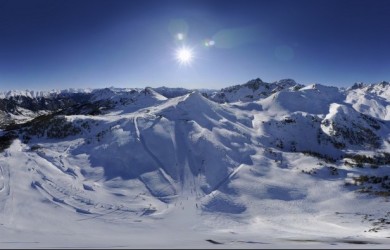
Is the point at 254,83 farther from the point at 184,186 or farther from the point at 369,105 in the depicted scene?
the point at 184,186

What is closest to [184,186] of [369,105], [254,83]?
[369,105]

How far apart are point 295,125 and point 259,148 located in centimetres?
2846

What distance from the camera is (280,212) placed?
3744cm

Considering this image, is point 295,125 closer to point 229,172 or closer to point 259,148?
point 259,148

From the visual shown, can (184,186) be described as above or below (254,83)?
below

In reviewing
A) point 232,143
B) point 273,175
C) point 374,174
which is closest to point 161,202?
point 273,175

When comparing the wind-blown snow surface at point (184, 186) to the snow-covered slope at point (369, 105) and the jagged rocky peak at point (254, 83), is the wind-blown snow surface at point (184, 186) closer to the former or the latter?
the snow-covered slope at point (369, 105)

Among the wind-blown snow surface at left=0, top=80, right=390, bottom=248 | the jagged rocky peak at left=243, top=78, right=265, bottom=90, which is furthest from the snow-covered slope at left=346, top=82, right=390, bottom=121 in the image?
the wind-blown snow surface at left=0, top=80, right=390, bottom=248

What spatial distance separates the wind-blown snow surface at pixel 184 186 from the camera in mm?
27484

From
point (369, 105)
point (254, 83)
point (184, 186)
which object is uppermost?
point (254, 83)

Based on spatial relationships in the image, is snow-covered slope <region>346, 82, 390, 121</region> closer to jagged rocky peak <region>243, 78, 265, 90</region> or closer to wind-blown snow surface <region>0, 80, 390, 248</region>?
jagged rocky peak <region>243, 78, 265, 90</region>

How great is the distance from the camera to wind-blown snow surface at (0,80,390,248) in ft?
90.2

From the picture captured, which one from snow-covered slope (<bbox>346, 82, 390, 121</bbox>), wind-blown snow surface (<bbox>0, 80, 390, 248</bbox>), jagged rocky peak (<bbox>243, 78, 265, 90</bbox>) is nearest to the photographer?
wind-blown snow surface (<bbox>0, 80, 390, 248</bbox>)

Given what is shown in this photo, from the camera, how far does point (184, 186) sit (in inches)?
1745
